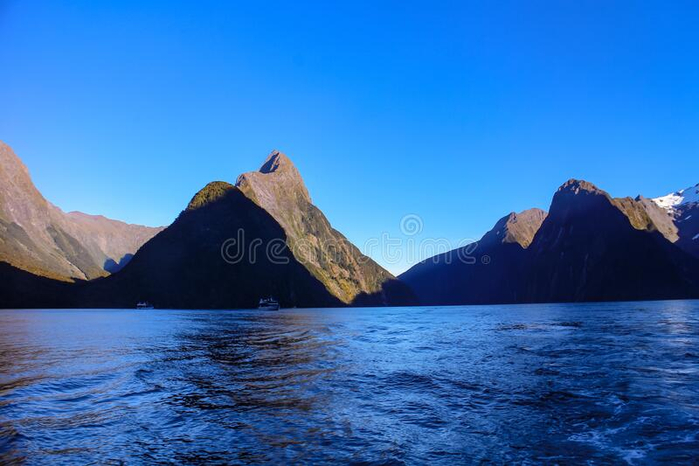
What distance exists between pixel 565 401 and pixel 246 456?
1474cm

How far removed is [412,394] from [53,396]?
1734 cm

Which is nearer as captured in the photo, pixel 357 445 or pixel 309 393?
pixel 357 445

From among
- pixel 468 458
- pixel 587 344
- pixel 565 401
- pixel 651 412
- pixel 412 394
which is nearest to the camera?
pixel 468 458

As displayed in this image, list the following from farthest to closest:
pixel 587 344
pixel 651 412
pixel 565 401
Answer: pixel 587 344, pixel 565 401, pixel 651 412

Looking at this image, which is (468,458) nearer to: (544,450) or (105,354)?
(544,450)

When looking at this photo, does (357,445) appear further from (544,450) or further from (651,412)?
(651,412)

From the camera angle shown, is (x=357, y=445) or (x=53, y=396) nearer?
(x=357, y=445)

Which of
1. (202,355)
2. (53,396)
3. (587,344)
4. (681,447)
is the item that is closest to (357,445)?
(681,447)

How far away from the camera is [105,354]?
37.2m

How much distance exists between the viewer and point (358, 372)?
91.9ft

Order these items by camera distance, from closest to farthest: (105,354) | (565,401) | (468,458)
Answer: (468,458), (565,401), (105,354)

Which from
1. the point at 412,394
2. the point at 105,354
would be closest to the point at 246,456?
the point at 412,394

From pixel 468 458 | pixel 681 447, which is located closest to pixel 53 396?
pixel 468 458

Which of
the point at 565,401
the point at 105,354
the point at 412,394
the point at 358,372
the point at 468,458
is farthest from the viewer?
the point at 105,354
